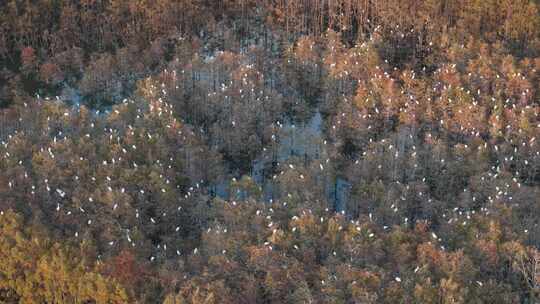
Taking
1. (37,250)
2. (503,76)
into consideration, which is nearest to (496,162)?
(503,76)

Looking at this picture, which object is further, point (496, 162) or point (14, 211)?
point (496, 162)

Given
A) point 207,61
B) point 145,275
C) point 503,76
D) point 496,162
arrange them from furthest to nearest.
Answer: point 207,61 < point 503,76 < point 496,162 < point 145,275

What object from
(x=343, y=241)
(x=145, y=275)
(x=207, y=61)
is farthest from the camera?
(x=207, y=61)

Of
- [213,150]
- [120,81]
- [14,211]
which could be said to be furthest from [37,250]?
[120,81]

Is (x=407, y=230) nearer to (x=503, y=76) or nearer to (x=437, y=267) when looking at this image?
(x=437, y=267)

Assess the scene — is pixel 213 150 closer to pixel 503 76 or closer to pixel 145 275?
pixel 145 275

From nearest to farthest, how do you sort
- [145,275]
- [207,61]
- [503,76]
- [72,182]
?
[145,275] → [72,182] → [503,76] → [207,61]
